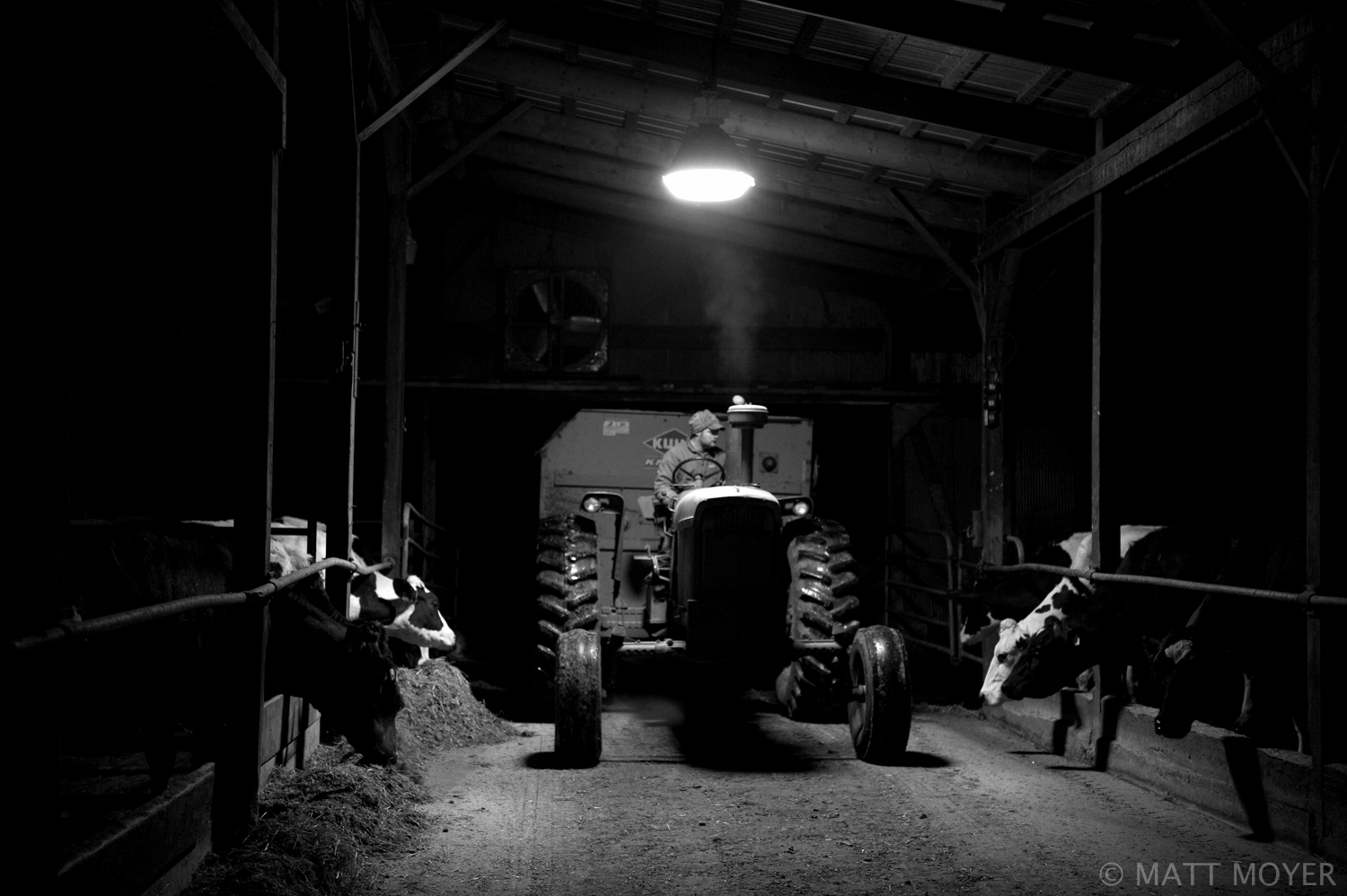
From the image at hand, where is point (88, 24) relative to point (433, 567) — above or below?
above

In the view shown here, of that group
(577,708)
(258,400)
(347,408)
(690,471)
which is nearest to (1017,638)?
(577,708)

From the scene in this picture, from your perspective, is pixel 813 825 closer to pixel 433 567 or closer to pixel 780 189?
pixel 780 189

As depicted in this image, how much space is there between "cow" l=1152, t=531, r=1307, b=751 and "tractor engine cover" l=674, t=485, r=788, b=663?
7.49 ft

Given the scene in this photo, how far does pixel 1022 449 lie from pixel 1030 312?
5.82 feet

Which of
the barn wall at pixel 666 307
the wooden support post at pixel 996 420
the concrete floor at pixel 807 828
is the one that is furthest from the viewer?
the barn wall at pixel 666 307

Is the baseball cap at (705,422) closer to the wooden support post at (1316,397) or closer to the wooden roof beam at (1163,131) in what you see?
the wooden roof beam at (1163,131)

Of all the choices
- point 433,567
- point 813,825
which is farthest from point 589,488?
point 813,825

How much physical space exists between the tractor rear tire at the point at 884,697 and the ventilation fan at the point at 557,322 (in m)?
7.20

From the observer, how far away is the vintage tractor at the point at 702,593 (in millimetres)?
6762

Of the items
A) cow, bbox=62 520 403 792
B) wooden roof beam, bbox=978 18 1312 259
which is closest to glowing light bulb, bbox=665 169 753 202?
wooden roof beam, bbox=978 18 1312 259

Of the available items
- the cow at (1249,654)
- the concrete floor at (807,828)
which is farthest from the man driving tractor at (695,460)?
the cow at (1249,654)

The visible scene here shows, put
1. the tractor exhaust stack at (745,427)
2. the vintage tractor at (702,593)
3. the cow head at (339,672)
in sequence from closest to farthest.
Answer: the cow head at (339,672)
the vintage tractor at (702,593)
the tractor exhaust stack at (745,427)

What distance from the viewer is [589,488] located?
10.8 meters

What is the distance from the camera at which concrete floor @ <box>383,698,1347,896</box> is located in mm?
4477
